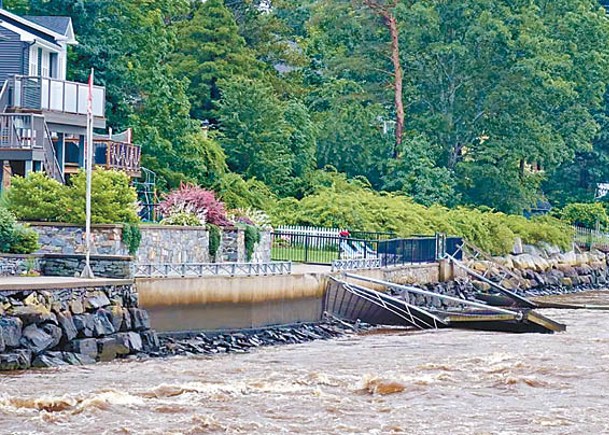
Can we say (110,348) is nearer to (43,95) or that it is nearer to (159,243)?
(159,243)

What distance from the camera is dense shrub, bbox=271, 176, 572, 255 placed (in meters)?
56.4

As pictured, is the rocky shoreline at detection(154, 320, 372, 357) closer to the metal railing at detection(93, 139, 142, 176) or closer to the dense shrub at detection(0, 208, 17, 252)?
the dense shrub at detection(0, 208, 17, 252)

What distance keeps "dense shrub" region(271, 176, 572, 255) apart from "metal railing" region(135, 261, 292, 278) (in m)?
14.7

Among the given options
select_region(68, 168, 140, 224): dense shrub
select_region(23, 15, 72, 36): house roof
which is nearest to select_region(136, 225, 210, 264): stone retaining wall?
select_region(68, 168, 140, 224): dense shrub

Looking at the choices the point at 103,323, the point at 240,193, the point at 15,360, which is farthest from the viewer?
the point at 240,193

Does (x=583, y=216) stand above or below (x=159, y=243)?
above

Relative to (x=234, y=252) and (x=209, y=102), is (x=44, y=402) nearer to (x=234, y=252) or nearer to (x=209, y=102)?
(x=234, y=252)

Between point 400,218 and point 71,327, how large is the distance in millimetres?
27503

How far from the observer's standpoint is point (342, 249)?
163 feet

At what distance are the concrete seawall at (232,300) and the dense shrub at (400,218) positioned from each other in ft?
42.8

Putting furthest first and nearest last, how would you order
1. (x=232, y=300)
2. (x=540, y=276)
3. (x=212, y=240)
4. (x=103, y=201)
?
(x=540, y=276), (x=212, y=240), (x=103, y=201), (x=232, y=300)

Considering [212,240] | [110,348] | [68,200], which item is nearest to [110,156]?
[212,240]

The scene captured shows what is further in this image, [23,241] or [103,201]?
[103,201]

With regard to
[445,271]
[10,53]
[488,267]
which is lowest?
[445,271]
